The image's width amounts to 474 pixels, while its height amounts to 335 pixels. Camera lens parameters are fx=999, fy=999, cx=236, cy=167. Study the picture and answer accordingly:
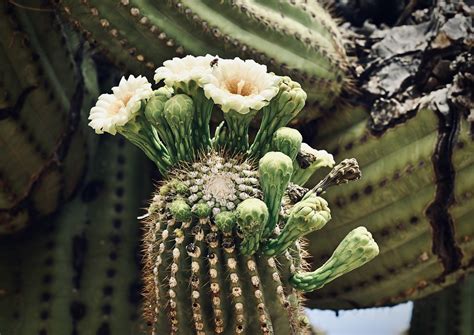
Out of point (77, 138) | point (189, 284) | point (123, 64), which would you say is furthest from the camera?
point (77, 138)

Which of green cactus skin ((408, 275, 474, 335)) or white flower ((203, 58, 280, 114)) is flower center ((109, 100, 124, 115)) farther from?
green cactus skin ((408, 275, 474, 335))

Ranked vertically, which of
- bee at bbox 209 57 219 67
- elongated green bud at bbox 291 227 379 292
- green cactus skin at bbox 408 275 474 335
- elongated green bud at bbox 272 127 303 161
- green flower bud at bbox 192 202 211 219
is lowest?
elongated green bud at bbox 291 227 379 292

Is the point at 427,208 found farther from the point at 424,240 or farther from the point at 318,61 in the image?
the point at 318,61

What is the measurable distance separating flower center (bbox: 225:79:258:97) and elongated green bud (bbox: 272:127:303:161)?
13 cm

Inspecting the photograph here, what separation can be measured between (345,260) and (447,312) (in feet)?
5.32

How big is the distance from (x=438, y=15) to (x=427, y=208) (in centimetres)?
67

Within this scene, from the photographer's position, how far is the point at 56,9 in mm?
3203

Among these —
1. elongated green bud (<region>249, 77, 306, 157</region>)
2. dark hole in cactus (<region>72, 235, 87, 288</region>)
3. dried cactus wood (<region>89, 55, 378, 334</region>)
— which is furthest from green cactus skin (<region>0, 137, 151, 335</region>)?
elongated green bud (<region>249, 77, 306, 157</region>)

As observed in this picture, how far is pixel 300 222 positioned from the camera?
7.61ft

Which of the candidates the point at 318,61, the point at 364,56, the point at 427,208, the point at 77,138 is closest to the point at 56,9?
the point at 77,138

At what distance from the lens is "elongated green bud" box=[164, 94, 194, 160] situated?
2.41m

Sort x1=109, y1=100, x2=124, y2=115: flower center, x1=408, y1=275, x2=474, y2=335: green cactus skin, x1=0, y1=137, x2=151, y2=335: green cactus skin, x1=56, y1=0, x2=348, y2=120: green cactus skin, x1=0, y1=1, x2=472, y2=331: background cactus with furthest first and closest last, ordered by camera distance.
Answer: x1=408, y1=275, x2=474, y2=335: green cactus skin
x1=0, y1=137, x2=151, y2=335: green cactus skin
x1=0, y1=1, x2=472, y2=331: background cactus
x1=56, y1=0, x2=348, y2=120: green cactus skin
x1=109, y1=100, x2=124, y2=115: flower center

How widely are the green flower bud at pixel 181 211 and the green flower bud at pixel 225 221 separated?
0.23ft

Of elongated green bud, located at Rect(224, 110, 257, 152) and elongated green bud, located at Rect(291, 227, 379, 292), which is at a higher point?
elongated green bud, located at Rect(224, 110, 257, 152)
